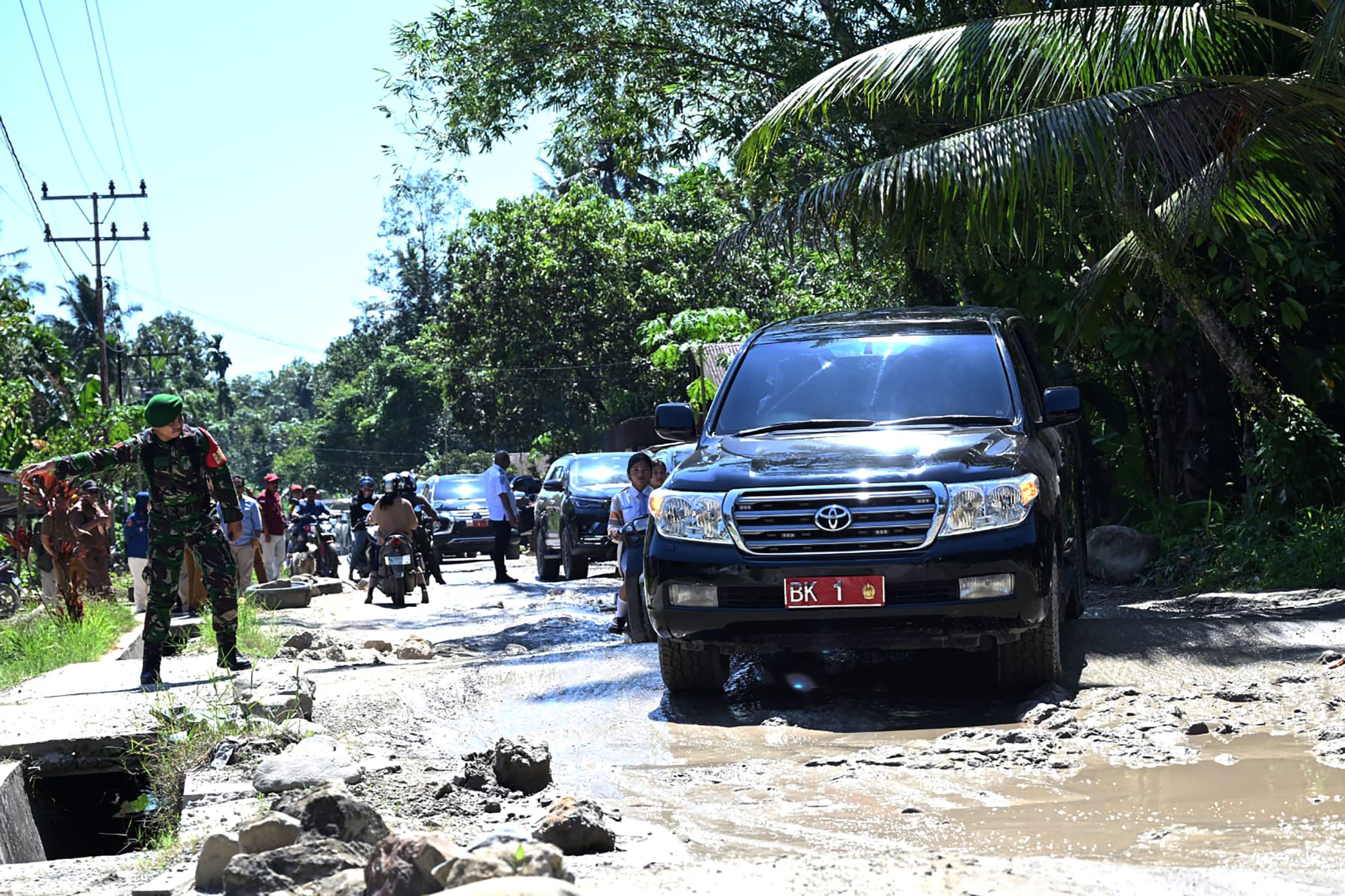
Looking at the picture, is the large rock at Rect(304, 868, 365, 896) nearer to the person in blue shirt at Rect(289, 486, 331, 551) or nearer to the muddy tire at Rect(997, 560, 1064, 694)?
the muddy tire at Rect(997, 560, 1064, 694)

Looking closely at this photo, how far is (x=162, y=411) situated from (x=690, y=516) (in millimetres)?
3531

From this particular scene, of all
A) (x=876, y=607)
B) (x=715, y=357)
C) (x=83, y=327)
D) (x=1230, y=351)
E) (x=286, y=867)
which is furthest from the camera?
(x=83, y=327)

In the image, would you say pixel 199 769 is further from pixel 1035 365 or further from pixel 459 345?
pixel 459 345

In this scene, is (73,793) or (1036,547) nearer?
(1036,547)

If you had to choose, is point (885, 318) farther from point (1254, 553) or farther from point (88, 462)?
point (1254, 553)

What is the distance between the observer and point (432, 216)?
66562mm

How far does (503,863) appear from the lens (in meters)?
3.69

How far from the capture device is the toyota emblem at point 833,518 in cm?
668

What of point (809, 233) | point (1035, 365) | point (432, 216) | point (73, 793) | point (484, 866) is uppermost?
point (432, 216)

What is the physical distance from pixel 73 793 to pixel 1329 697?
594cm

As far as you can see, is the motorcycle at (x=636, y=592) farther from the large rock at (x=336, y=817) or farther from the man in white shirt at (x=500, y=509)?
the man in white shirt at (x=500, y=509)

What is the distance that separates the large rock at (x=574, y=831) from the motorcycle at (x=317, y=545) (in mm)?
21779

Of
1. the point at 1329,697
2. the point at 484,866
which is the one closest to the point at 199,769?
the point at 484,866

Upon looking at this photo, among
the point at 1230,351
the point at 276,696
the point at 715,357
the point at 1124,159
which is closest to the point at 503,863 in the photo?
the point at 276,696
